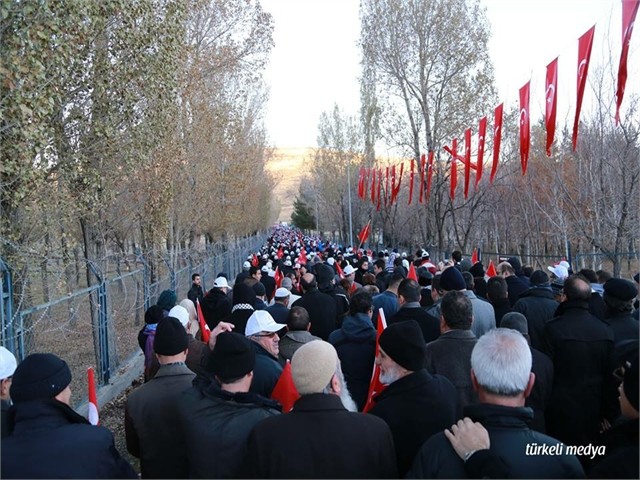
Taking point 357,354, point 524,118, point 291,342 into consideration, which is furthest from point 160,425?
point 524,118

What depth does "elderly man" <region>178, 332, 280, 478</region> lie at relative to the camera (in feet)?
10.9

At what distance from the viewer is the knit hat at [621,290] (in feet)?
17.5

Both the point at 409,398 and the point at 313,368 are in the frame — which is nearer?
the point at 313,368

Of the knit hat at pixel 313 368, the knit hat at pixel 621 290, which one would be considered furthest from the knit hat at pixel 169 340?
the knit hat at pixel 621 290

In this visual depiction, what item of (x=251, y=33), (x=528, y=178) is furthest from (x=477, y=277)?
(x=528, y=178)

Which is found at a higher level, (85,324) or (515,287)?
(515,287)

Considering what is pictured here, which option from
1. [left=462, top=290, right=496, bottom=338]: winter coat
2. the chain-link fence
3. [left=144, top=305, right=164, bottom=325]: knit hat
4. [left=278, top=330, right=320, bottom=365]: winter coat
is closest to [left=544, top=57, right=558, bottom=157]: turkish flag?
[left=462, top=290, right=496, bottom=338]: winter coat

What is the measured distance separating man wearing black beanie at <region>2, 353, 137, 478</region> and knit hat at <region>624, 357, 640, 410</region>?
2470 mm

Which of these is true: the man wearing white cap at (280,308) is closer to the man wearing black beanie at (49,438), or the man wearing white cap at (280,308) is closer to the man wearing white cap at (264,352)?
the man wearing white cap at (264,352)

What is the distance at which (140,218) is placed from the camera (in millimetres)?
18453

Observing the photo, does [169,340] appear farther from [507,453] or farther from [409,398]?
[507,453]

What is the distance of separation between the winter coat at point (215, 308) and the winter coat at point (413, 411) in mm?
5264

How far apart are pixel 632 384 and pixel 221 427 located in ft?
6.62

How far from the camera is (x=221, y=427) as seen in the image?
3.33 meters
